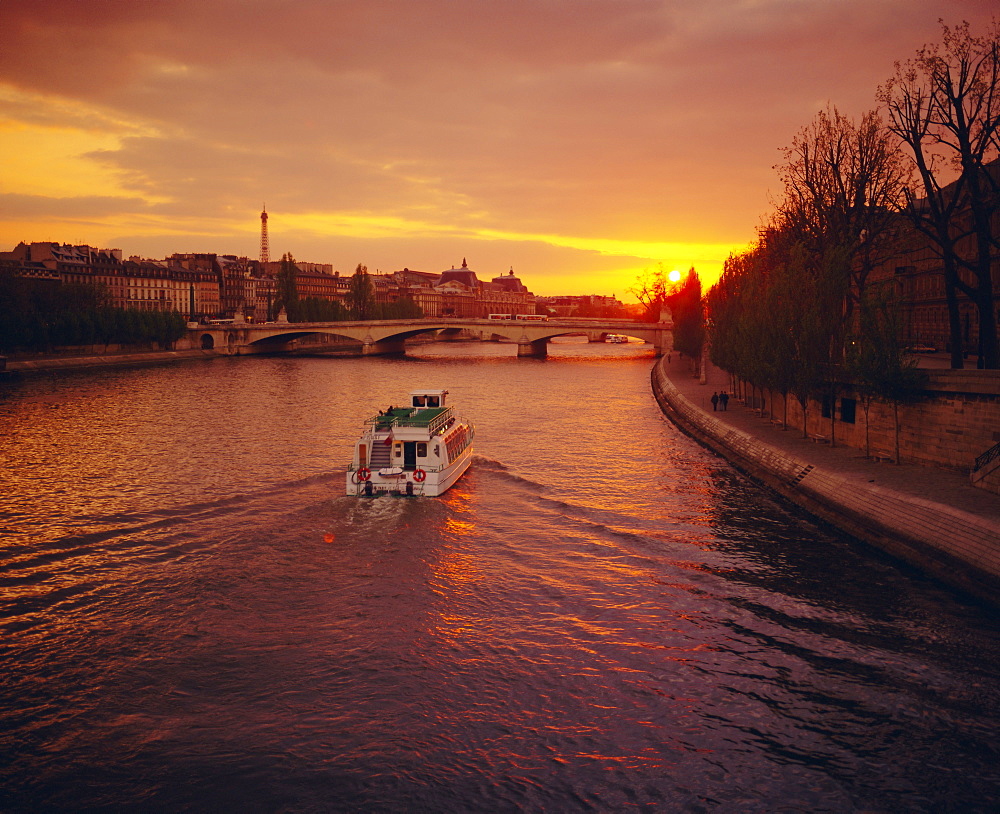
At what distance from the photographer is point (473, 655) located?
54.9 ft

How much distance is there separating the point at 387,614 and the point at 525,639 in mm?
3315

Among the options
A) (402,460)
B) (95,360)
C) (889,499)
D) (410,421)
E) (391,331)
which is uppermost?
(391,331)

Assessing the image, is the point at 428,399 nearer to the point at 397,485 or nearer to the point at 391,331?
the point at 397,485

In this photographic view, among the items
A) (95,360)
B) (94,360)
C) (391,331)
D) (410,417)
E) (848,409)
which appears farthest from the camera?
(391,331)

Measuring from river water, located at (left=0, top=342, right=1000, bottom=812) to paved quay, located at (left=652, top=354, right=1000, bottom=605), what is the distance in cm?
79

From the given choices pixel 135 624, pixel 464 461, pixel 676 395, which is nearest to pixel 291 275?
pixel 676 395

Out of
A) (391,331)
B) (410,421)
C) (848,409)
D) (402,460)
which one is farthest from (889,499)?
(391,331)

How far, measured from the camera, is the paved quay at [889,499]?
63.7ft

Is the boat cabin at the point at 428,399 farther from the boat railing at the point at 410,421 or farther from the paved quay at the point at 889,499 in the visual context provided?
the paved quay at the point at 889,499

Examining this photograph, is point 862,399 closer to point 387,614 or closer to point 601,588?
point 601,588

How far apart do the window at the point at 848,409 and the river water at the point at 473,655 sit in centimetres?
510

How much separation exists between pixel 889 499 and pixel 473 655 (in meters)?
13.4

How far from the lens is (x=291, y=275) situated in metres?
138

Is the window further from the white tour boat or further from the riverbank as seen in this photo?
the riverbank
